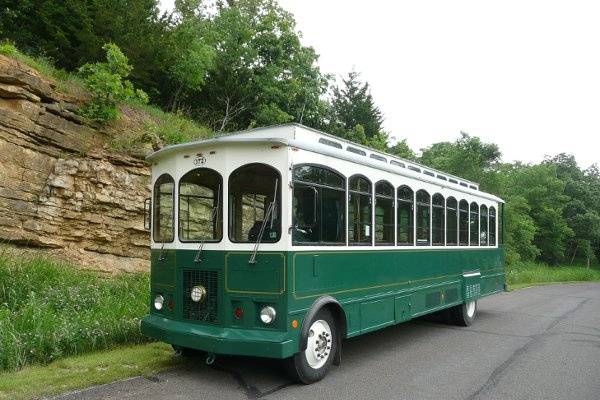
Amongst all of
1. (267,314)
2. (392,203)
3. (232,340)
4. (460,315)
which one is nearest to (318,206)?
(267,314)

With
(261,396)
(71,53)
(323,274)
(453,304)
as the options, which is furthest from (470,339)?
(71,53)

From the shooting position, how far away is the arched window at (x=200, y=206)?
249 inches

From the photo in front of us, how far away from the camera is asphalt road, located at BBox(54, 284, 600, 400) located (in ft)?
19.0

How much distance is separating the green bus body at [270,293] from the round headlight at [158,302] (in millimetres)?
67

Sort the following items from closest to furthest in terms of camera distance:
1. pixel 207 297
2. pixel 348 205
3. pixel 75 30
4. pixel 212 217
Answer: pixel 207 297 < pixel 212 217 < pixel 348 205 < pixel 75 30

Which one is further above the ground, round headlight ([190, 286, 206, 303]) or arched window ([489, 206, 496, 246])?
arched window ([489, 206, 496, 246])

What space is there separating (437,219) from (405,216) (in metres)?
1.43

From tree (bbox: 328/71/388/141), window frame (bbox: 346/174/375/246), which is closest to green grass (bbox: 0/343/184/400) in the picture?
window frame (bbox: 346/174/375/246)

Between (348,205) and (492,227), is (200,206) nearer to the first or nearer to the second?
(348,205)

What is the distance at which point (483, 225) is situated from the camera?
12.1 metres

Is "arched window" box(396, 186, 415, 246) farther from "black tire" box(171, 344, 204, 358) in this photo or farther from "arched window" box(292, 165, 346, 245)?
"black tire" box(171, 344, 204, 358)

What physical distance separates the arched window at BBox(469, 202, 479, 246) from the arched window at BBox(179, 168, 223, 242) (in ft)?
22.3

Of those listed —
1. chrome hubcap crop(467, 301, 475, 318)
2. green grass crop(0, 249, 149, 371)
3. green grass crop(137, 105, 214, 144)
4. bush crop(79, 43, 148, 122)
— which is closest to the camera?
green grass crop(0, 249, 149, 371)

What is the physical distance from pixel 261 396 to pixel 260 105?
15.9m
